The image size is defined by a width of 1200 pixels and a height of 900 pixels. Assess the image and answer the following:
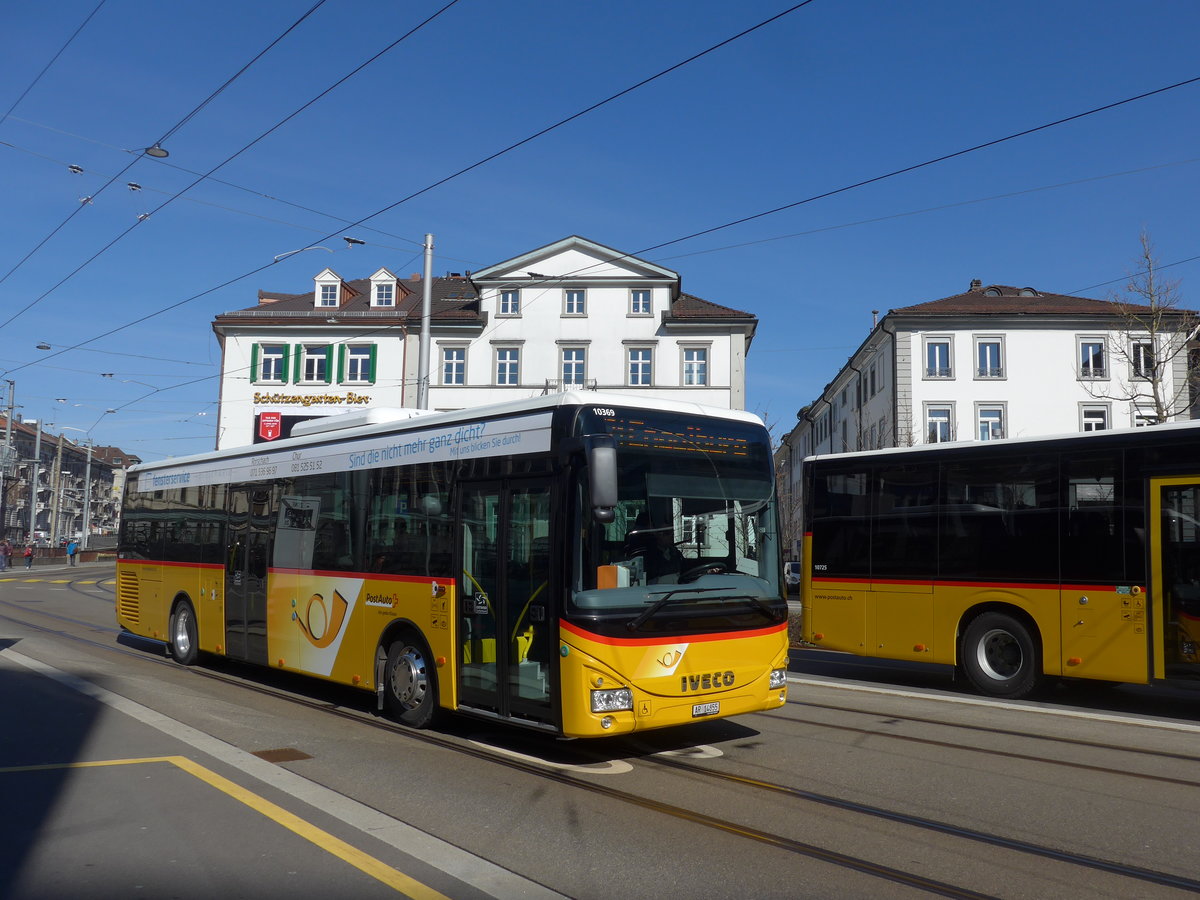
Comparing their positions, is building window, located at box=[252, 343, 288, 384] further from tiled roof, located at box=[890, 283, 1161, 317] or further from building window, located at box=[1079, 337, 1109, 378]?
building window, located at box=[1079, 337, 1109, 378]

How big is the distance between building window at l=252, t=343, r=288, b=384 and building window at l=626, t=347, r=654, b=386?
1639cm

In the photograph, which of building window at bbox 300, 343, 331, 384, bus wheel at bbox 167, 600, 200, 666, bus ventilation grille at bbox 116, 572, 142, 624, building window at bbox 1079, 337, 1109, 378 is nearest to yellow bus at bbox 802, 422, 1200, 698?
bus wheel at bbox 167, 600, 200, 666

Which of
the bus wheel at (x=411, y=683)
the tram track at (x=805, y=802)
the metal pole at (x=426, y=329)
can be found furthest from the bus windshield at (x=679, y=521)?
the metal pole at (x=426, y=329)

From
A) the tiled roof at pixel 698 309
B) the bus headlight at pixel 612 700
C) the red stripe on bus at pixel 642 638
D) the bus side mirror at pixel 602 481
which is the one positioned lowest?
the bus headlight at pixel 612 700

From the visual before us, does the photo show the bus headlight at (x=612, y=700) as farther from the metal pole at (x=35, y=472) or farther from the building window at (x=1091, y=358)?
the metal pole at (x=35, y=472)

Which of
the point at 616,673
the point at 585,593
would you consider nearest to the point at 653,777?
the point at 616,673

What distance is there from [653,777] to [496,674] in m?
1.58

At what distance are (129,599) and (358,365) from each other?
111 ft

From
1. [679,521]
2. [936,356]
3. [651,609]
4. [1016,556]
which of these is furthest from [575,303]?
[651,609]

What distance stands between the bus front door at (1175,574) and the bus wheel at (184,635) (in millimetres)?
11778

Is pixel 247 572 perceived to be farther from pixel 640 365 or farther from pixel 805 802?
pixel 640 365

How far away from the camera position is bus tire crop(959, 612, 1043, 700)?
11.9m

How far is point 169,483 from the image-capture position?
15.3m

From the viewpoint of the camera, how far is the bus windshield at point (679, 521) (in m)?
7.68
